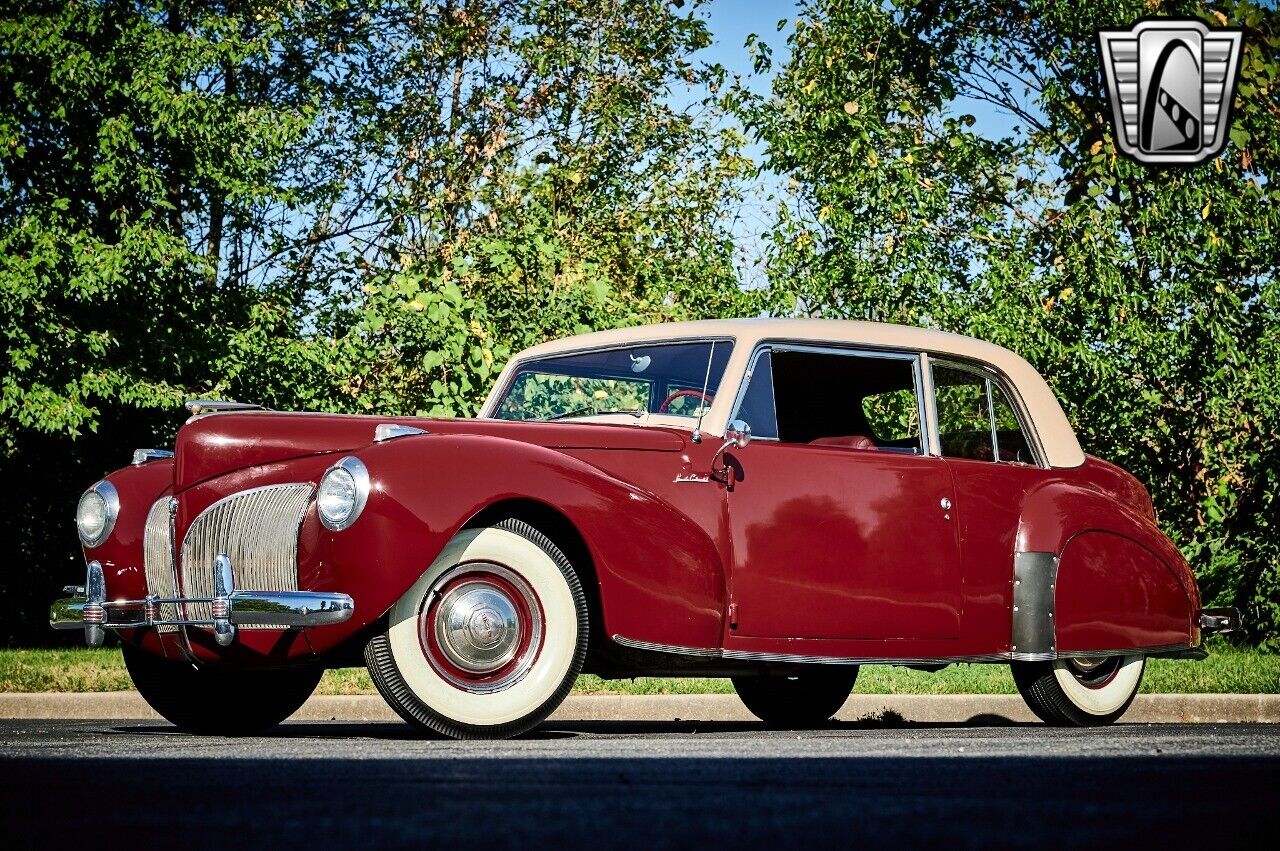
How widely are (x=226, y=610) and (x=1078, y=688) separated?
4.15 m

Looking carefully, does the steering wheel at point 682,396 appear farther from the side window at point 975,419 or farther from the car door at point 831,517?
the side window at point 975,419

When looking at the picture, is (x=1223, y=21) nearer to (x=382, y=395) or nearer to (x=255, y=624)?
(x=382, y=395)

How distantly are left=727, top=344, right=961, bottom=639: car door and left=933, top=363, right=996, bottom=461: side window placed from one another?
138 mm

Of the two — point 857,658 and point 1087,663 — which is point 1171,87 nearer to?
point 1087,663

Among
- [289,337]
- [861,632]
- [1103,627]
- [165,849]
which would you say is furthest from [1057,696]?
[289,337]

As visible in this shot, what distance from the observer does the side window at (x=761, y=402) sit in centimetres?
657

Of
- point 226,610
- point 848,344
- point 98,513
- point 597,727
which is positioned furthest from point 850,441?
point 98,513

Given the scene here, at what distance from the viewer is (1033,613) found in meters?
6.98

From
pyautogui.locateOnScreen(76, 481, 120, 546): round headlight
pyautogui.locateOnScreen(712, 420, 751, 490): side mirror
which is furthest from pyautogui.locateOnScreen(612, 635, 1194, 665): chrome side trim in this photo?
pyautogui.locateOnScreen(76, 481, 120, 546): round headlight

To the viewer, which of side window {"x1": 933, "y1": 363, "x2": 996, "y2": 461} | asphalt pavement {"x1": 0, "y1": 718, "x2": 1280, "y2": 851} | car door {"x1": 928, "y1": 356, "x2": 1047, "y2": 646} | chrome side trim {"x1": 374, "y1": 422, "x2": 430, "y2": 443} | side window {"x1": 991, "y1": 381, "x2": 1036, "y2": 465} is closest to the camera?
asphalt pavement {"x1": 0, "y1": 718, "x2": 1280, "y2": 851}

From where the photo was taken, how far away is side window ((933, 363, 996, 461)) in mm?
7180

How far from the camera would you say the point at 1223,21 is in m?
14.1

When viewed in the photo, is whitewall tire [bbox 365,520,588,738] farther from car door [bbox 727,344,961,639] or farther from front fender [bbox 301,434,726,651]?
car door [bbox 727,344,961,639]

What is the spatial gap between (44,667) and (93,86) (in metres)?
7.49
